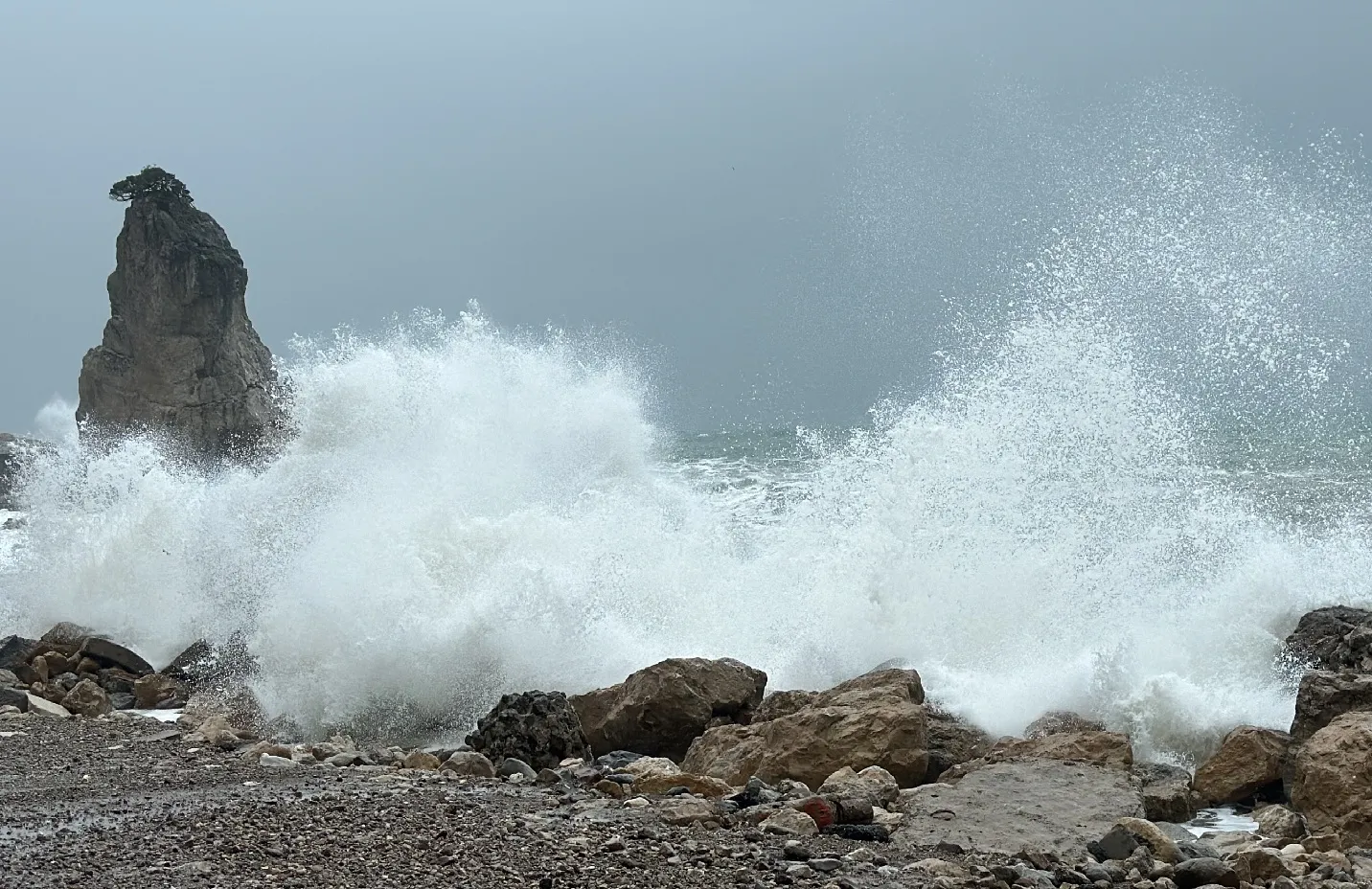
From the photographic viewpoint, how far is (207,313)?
30578 mm

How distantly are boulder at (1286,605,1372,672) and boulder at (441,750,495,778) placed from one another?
4.89 m

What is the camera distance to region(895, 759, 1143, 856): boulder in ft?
15.4

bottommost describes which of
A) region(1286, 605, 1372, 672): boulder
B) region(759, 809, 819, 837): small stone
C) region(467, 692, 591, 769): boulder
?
region(759, 809, 819, 837): small stone

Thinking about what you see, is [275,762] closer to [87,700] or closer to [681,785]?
[681,785]

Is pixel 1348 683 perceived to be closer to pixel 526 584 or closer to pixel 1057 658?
pixel 1057 658

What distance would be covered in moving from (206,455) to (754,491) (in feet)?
52.0

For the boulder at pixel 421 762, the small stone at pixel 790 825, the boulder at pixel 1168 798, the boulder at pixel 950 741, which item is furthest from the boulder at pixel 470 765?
the boulder at pixel 1168 798

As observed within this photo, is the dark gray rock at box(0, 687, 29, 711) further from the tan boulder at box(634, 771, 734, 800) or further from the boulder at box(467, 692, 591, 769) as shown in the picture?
the tan boulder at box(634, 771, 734, 800)

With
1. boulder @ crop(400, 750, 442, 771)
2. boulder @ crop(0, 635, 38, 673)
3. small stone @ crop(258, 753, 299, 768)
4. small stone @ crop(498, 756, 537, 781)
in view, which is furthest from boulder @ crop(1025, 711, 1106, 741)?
boulder @ crop(0, 635, 38, 673)

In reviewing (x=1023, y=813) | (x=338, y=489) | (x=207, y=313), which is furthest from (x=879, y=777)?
(x=207, y=313)

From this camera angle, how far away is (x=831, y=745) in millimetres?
6133

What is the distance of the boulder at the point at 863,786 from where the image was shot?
202 inches

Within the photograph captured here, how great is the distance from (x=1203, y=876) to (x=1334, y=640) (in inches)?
155

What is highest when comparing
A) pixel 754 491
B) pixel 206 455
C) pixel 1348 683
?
pixel 206 455
